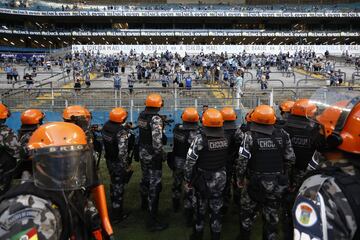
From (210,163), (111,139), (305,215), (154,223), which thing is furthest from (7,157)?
(305,215)

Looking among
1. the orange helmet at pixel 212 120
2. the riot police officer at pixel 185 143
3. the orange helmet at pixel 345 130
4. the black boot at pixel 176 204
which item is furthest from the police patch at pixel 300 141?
the orange helmet at pixel 345 130

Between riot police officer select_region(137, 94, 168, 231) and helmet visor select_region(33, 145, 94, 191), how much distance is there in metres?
3.21

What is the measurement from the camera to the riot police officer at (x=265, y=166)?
14.0 feet

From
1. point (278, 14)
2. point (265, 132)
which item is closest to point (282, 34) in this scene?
point (278, 14)

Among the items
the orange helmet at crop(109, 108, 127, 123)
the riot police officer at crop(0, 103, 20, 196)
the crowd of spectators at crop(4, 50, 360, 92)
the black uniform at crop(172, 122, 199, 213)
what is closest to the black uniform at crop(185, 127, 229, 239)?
the black uniform at crop(172, 122, 199, 213)

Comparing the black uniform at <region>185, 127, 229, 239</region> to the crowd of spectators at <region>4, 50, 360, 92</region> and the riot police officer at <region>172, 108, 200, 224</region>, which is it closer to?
the riot police officer at <region>172, 108, 200, 224</region>

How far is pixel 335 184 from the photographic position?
163 cm

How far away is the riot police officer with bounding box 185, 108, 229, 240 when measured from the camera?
4.45 m

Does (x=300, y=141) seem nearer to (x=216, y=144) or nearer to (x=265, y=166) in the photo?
(x=265, y=166)

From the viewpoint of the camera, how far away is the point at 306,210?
1.62 meters

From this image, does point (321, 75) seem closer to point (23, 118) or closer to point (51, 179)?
point (23, 118)

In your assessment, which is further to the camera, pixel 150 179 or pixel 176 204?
pixel 176 204

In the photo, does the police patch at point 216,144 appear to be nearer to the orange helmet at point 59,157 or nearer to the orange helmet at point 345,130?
the orange helmet at point 59,157

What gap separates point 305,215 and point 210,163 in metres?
2.86
